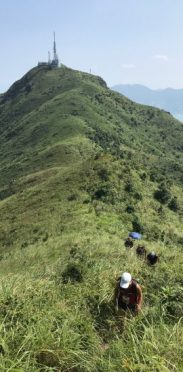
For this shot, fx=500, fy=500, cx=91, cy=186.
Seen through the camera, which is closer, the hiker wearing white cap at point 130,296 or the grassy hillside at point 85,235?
the grassy hillside at point 85,235

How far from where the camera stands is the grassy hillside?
7.23 meters

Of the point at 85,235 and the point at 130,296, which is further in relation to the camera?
the point at 85,235

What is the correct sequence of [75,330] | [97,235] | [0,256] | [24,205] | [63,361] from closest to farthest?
[63,361] < [75,330] < [97,235] < [0,256] < [24,205]

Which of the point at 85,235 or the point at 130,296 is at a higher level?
the point at 130,296

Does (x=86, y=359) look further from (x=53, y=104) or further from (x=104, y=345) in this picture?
(x=53, y=104)

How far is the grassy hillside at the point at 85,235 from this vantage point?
7.23 metres

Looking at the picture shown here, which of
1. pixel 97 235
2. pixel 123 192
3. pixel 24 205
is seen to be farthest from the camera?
pixel 24 205

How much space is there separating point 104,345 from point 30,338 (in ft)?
4.98

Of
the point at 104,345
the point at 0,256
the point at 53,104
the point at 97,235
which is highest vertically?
the point at 53,104

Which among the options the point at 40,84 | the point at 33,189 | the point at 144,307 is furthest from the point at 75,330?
the point at 40,84

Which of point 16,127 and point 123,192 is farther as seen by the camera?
point 16,127

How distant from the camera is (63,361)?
23.6ft

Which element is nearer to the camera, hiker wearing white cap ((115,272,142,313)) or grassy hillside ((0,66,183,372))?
grassy hillside ((0,66,183,372))

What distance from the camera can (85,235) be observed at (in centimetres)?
3111
